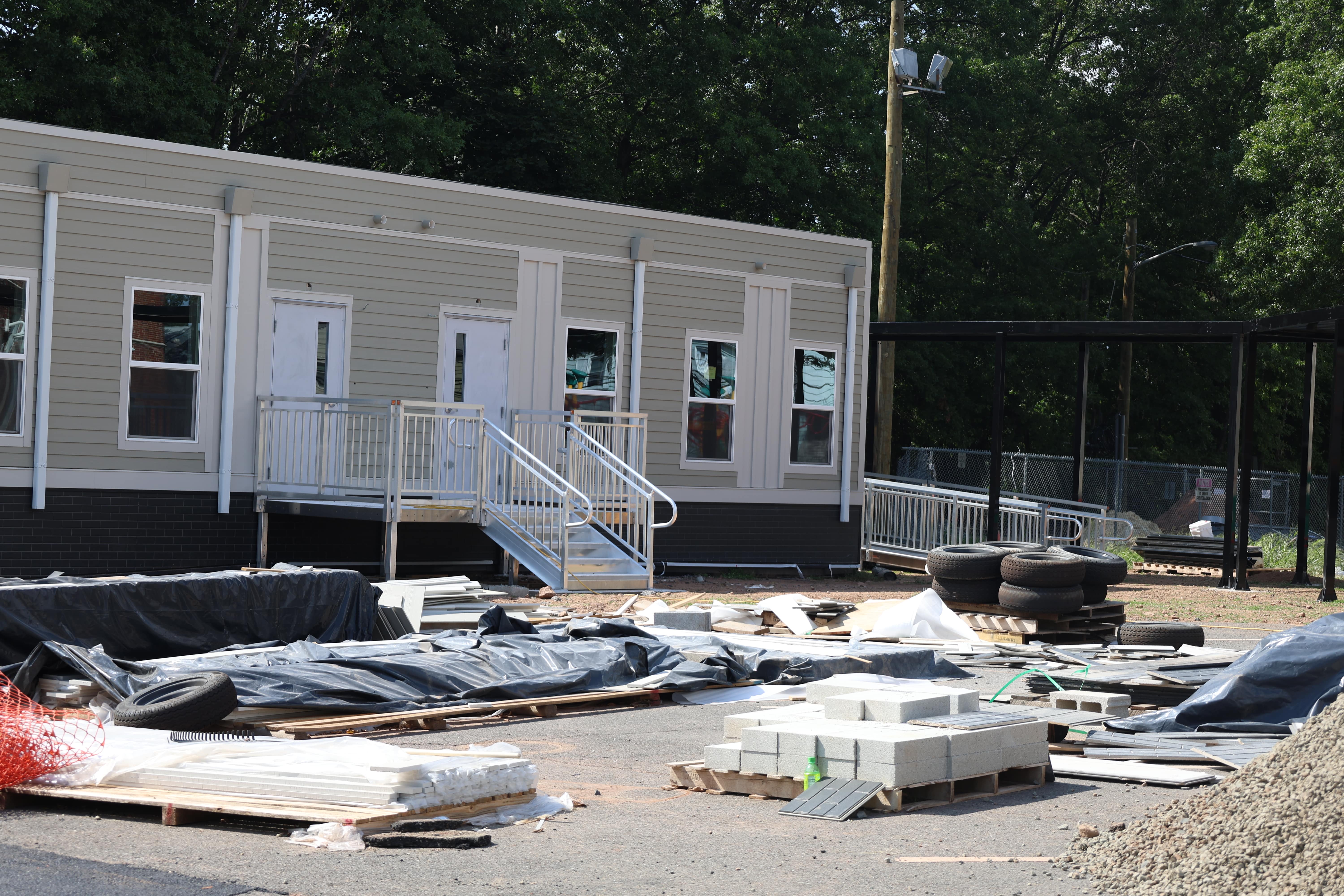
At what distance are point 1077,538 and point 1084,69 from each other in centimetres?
2607

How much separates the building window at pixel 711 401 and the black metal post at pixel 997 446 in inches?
150

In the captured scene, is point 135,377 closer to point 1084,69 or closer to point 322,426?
point 322,426

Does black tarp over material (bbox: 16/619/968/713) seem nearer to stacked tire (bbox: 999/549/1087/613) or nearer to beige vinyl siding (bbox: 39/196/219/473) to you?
stacked tire (bbox: 999/549/1087/613)

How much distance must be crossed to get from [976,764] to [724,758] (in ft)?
4.10

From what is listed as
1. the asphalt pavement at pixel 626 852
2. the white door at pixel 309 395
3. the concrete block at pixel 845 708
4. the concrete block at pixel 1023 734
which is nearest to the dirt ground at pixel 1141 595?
the white door at pixel 309 395

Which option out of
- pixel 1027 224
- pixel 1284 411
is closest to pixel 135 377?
pixel 1027 224

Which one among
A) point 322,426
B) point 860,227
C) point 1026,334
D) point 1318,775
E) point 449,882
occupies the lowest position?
point 449,882

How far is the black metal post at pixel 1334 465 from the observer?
19.2m

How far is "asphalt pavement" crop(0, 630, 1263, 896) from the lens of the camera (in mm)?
5625

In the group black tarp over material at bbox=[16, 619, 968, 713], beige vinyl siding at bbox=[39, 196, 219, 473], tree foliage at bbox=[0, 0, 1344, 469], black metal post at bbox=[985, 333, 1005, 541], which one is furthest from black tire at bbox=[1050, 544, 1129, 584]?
tree foliage at bbox=[0, 0, 1344, 469]

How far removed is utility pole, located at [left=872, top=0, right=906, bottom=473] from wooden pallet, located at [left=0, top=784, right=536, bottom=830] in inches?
743

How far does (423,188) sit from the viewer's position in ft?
61.5

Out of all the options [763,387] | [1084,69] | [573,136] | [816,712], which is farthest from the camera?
[1084,69]

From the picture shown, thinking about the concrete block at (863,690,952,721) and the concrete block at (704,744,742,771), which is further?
the concrete block at (863,690,952,721)
